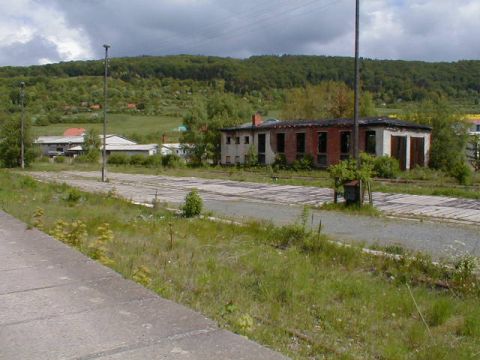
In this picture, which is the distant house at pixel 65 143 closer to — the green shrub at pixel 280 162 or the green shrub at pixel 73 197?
the green shrub at pixel 280 162

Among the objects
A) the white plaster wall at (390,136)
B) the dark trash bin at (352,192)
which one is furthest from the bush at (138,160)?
the dark trash bin at (352,192)

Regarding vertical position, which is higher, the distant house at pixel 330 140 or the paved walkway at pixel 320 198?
the distant house at pixel 330 140

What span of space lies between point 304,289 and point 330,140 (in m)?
30.9

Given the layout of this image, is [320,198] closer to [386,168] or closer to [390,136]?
[386,168]

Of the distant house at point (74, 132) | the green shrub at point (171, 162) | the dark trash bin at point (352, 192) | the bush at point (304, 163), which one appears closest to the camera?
the dark trash bin at point (352, 192)

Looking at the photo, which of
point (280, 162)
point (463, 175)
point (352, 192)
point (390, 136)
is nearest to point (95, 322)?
point (352, 192)

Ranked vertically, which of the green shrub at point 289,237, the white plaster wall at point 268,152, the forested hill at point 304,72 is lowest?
the green shrub at point 289,237

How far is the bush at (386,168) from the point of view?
28.9 m

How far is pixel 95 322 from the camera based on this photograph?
3.77 meters

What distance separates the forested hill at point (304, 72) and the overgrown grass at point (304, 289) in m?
67.0

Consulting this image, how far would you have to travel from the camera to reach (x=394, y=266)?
760 cm

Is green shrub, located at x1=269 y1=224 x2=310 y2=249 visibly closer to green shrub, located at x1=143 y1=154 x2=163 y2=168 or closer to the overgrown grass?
the overgrown grass

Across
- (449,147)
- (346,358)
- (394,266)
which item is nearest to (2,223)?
(394,266)

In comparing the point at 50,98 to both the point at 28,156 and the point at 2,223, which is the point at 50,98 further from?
the point at 2,223
